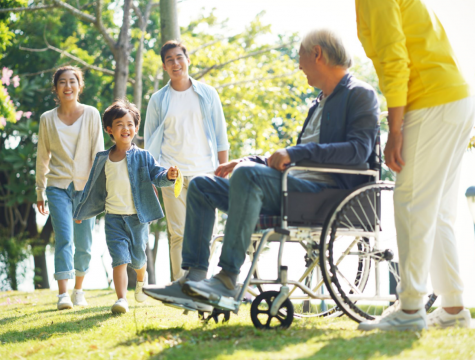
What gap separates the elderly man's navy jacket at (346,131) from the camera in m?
3.23

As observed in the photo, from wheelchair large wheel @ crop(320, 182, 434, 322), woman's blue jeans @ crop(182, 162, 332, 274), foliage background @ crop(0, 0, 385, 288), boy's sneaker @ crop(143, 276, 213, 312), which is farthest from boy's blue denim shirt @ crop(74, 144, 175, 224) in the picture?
foliage background @ crop(0, 0, 385, 288)

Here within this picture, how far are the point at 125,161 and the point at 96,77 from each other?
10926mm

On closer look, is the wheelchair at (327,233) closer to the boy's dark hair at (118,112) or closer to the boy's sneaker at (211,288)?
the boy's sneaker at (211,288)

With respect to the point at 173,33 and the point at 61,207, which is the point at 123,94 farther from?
the point at 61,207

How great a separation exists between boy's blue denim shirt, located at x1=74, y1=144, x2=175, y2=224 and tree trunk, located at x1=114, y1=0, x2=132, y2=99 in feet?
19.8

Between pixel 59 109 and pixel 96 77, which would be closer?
pixel 59 109

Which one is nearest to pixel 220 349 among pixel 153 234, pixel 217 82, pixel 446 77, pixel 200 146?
pixel 446 77

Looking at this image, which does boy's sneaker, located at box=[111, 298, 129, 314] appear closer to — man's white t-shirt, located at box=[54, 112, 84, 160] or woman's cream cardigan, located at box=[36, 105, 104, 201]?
woman's cream cardigan, located at box=[36, 105, 104, 201]

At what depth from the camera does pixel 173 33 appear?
8.65 meters

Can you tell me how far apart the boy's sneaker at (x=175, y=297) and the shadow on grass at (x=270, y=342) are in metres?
0.15

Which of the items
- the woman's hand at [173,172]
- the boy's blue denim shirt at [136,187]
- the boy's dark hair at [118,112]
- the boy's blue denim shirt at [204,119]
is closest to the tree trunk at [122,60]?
the boy's blue denim shirt at [204,119]

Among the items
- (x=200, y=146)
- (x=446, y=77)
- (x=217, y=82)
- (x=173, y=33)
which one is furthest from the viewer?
(x=217, y=82)

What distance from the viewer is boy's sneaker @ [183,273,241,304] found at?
2953 millimetres

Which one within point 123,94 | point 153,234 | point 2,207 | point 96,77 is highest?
point 96,77
